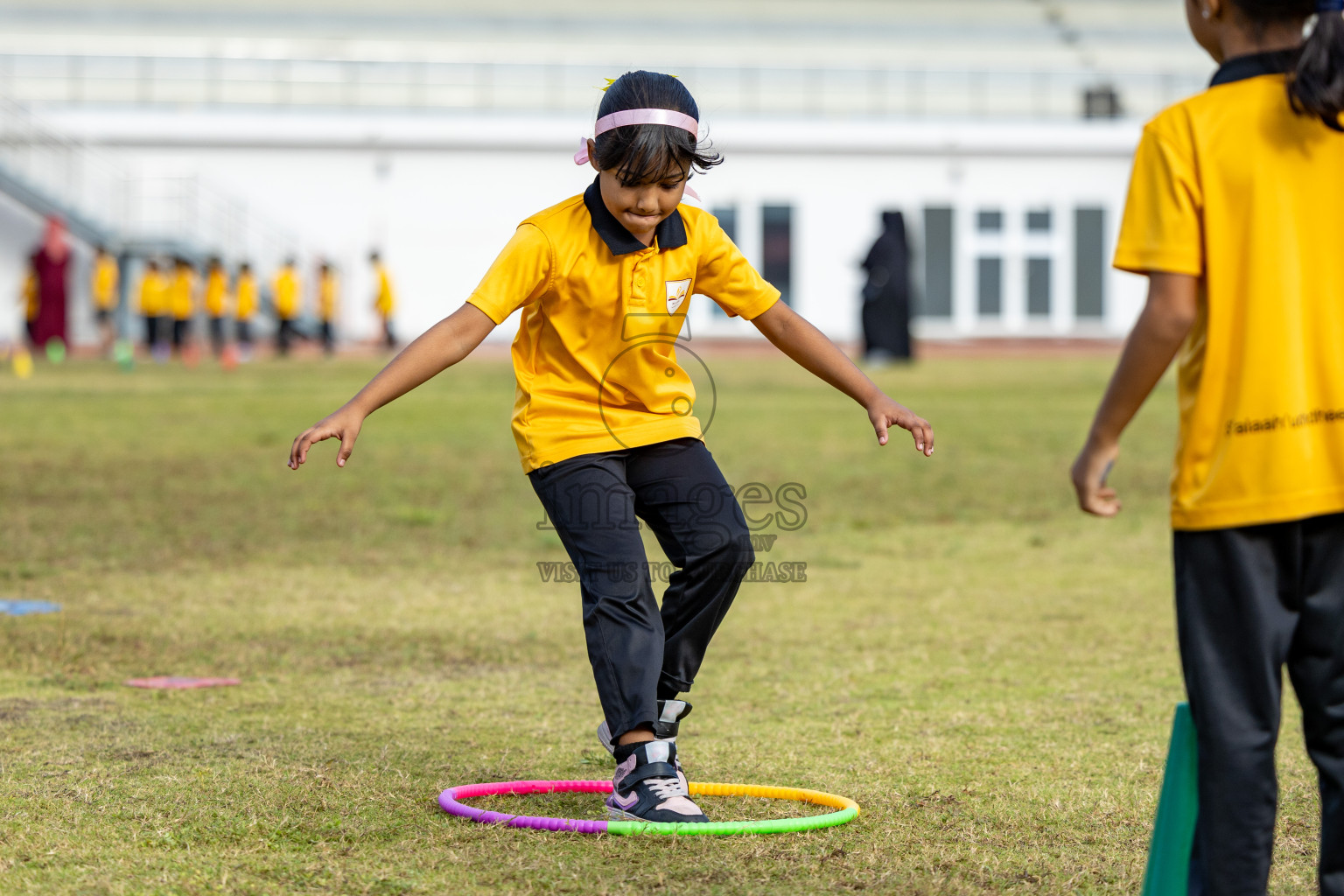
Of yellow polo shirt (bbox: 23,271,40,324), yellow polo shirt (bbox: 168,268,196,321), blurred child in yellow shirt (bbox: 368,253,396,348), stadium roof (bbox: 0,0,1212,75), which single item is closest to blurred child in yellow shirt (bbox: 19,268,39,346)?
yellow polo shirt (bbox: 23,271,40,324)

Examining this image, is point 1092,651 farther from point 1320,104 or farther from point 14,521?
point 14,521

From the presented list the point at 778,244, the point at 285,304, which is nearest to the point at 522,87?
the point at 778,244

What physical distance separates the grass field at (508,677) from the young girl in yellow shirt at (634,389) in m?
0.33

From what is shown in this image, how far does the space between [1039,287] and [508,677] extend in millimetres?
30958

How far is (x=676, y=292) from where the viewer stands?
350cm

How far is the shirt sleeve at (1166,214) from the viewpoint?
2.34 meters

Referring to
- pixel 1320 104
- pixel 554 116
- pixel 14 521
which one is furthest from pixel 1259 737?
pixel 554 116

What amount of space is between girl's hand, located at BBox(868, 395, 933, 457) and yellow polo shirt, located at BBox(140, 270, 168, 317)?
23.4m

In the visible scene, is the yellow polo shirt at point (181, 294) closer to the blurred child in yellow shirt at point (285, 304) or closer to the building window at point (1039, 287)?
the blurred child in yellow shirt at point (285, 304)

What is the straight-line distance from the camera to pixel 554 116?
108ft

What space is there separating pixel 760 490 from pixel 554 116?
23.8 meters

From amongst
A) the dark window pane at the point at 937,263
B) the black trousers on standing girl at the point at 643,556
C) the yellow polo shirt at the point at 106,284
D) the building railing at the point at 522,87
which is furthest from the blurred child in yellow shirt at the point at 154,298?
the black trousers on standing girl at the point at 643,556

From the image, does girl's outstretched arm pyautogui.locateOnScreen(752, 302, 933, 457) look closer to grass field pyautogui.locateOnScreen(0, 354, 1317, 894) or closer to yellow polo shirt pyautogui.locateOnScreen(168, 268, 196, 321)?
grass field pyautogui.locateOnScreen(0, 354, 1317, 894)

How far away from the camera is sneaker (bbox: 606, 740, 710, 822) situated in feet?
10.8
